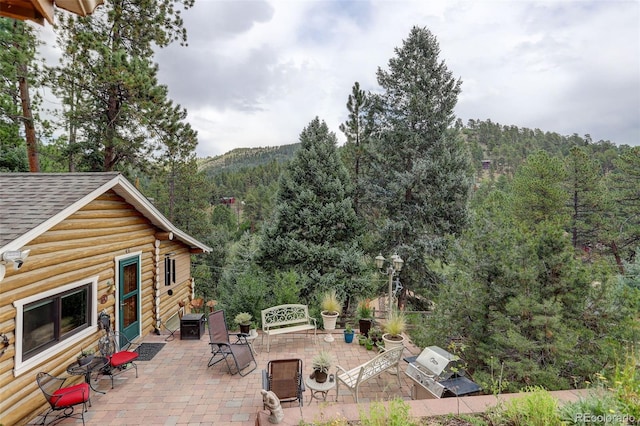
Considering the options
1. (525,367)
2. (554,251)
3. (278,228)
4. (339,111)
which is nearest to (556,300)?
(554,251)

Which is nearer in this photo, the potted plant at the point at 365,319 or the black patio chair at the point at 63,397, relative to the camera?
the black patio chair at the point at 63,397

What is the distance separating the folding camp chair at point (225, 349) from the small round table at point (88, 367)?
1717 millimetres

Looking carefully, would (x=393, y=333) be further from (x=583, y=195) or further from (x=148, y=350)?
(x=583, y=195)

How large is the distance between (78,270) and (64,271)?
362 millimetres

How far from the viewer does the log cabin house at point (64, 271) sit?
415 centimetres

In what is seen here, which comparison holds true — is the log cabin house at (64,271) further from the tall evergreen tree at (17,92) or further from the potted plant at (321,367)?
the tall evergreen tree at (17,92)

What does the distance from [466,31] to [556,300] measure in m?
8.31

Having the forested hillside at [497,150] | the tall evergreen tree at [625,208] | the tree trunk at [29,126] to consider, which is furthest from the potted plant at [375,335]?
the forested hillside at [497,150]

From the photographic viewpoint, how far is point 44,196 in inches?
204

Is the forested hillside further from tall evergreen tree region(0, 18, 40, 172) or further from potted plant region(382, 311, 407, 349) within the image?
potted plant region(382, 311, 407, 349)

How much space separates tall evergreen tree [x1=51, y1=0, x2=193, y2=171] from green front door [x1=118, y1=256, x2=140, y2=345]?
20.8 ft

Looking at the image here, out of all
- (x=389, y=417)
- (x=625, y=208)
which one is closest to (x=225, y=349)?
(x=389, y=417)

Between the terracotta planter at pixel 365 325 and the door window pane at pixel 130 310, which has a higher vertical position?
the door window pane at pixel 130 310

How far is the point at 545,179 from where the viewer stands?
17.8m
